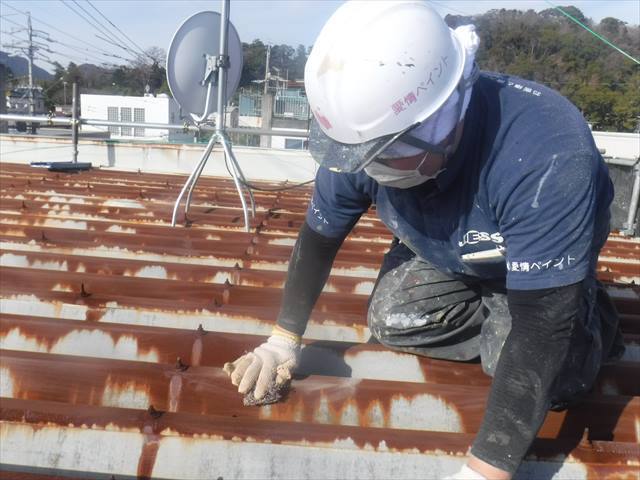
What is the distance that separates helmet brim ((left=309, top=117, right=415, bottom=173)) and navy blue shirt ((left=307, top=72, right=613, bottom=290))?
0.89 ft

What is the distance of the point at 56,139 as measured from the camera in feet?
22.9

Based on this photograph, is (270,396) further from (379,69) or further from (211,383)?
(379,69)

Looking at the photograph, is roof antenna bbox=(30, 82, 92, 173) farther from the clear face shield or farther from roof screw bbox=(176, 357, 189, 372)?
the clear face shield

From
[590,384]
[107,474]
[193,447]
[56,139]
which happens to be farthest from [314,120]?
[56,139]

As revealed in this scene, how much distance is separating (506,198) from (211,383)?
42.0 inches

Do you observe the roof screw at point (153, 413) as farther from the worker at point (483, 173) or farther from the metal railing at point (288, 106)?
the metal railing at point (288, 106)

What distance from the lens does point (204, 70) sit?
4387 millimetres

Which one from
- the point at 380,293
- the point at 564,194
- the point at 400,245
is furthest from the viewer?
the point at 400,245

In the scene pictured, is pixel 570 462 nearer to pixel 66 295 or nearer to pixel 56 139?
pixel 66 295

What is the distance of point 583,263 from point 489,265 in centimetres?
48

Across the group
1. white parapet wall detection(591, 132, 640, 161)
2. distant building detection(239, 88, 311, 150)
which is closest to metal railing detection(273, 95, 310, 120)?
distant building detection(239, 88, 311, 150)

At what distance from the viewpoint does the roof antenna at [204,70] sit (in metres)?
4.24

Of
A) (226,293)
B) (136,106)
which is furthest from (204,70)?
(136,106)

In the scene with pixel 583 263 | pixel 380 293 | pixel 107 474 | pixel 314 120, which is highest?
pixel 314 120
